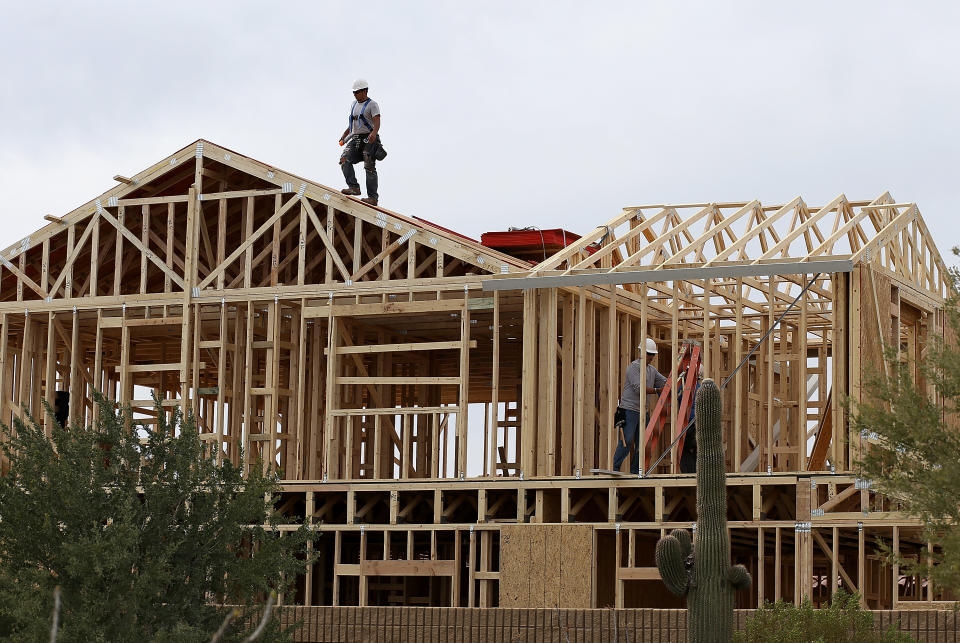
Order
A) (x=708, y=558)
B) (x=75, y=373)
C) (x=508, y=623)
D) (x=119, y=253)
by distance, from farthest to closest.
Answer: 1. (x=75, y=373)
2. (x=119, y=253)
3. (x=508, y=623)
4. (x=708, y=558)

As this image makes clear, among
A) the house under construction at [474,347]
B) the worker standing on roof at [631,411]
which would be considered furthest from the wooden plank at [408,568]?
the worker standing on roof at [631,411]

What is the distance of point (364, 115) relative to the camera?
24.2 m

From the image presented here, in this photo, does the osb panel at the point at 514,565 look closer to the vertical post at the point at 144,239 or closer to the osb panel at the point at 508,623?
the osb panel at the point at 508,623

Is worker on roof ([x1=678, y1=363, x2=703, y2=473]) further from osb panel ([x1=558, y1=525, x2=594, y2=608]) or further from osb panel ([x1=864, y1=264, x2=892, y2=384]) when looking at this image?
osb panel ([x1=864, y1=264, x2=892, y2=384])

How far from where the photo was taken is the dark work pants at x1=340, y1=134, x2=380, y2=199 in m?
23.9

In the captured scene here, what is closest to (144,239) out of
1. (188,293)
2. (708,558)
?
(188,293)

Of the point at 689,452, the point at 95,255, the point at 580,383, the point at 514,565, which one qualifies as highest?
the point at 95,255

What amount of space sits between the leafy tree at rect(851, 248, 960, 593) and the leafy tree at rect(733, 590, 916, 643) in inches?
45.4

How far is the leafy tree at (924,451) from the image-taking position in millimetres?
13797

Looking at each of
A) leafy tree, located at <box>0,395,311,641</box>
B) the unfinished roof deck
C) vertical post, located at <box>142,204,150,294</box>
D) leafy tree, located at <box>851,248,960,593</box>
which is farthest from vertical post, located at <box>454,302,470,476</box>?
leafy tree, located at <box>851,248,960,593</box>

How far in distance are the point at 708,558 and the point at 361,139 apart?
11.7 metres

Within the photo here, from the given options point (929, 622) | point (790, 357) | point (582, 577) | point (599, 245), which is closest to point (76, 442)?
point (582, 577)

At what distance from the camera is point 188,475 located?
50.4ft

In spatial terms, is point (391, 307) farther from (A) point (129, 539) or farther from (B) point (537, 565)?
(A) point (129, 539)
